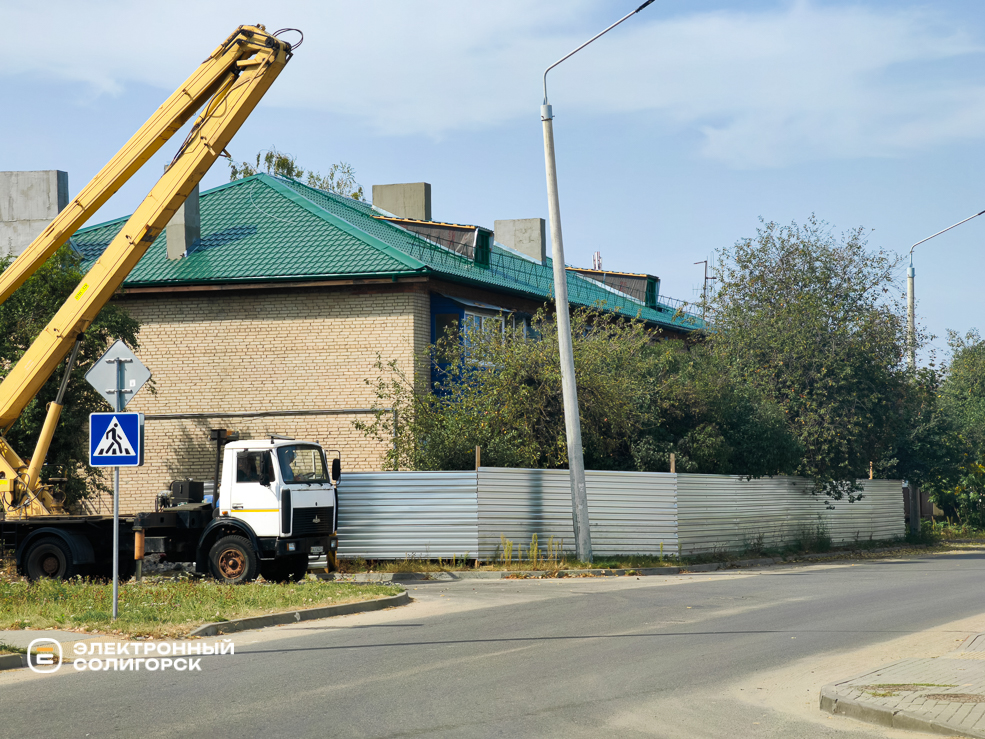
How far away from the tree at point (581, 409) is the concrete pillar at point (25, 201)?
1161 centimetres

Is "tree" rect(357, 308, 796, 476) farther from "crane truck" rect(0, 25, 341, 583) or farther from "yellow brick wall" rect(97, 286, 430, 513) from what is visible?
"crane truck" rect(0, 25, 341, 583)

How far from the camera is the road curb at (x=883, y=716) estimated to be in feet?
23.5

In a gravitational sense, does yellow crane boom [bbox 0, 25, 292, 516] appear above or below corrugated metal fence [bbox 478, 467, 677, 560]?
above

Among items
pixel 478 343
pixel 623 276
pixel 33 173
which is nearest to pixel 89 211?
pixel 478 343

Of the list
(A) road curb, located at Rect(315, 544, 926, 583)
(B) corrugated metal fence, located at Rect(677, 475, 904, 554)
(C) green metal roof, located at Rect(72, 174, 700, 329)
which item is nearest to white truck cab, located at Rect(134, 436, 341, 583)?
(A) road curb, located at Rect(315, 544, 926, 583)

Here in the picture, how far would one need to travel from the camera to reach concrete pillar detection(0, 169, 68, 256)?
101ft

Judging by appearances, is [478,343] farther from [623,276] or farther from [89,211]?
[623,276]

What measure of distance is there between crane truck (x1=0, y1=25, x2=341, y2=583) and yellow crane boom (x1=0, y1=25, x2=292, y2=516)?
0.02 m

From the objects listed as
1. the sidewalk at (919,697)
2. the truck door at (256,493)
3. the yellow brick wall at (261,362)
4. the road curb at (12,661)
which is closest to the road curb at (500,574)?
the truck door at (256,493)

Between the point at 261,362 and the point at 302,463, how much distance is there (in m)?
9.85

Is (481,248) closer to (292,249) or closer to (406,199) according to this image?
(292,249)

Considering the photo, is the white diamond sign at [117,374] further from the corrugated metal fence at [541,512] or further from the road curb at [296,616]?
the corrugated metal fence at [541,512]

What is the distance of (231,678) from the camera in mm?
9164

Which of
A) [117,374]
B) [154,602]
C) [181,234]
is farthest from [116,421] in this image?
[181,234]
